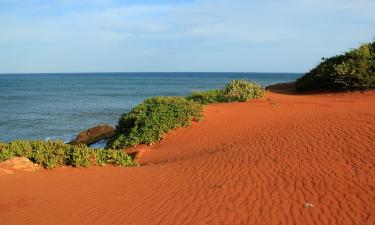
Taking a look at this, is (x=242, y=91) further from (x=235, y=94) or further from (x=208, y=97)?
(x=208, y=97)

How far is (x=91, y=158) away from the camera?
11.1 meters

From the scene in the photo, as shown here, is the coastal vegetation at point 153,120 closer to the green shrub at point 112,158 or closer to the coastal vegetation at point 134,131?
the coastal vegetation at point 134,131

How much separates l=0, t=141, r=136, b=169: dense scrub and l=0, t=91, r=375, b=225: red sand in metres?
0.32

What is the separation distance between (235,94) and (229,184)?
12660 mm

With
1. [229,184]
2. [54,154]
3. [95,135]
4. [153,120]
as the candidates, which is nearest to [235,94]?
[153,120]

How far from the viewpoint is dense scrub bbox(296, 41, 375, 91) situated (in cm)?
2130

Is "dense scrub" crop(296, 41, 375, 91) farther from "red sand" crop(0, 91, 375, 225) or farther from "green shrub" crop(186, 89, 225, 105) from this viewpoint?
"red sand" crop(0, 91, 375, 225)

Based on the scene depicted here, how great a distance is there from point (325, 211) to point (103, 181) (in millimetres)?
4848

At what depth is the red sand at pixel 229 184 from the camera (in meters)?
7.43

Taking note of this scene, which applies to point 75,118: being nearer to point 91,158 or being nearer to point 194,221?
point 91,158

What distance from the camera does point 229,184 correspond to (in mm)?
9000

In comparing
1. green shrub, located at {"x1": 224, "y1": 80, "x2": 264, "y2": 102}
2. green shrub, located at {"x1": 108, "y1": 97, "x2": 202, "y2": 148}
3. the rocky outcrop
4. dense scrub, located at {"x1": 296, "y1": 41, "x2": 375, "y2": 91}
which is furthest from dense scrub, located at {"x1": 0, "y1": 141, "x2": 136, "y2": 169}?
dense scrub, located at {"x1": 296, "y1": 41, "x2": 375, "y2": 91}

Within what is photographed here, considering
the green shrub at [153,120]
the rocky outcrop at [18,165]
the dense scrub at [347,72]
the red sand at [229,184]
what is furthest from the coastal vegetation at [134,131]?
the dense scrub at [347,72]

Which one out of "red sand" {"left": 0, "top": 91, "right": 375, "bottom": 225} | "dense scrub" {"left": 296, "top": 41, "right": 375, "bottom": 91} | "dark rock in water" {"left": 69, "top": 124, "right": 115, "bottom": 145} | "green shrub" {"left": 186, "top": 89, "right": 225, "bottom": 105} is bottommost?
"dark rock in water" {"left": 69, "top": 124, "right": 115, "bottom": 145}
